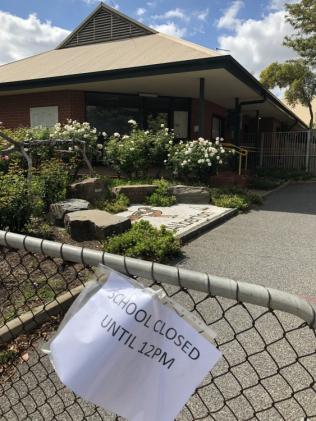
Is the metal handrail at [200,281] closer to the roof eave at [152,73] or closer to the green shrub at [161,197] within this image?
the green shrub at [161,197]

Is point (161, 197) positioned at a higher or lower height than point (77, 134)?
lower

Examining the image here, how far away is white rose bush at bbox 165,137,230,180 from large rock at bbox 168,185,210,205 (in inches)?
34.1

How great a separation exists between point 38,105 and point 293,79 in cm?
1484

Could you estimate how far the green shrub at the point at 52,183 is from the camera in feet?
24.5

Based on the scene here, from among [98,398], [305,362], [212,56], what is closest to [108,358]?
[98,398]

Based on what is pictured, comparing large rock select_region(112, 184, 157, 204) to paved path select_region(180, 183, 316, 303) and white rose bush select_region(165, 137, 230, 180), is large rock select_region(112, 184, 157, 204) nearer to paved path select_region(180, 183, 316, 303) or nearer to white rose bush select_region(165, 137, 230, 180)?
white rose bush select_region(165, 137, 230, 180)

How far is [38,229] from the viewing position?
6102 mm

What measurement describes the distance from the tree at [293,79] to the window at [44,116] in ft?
45.1

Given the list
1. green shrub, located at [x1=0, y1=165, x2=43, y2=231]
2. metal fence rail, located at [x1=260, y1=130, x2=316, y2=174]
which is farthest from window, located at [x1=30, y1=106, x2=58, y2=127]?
metal fence rail, located at [x1=260, y1=130, x2=316, y2=174]

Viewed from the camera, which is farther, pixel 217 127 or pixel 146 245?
pixel 217 127

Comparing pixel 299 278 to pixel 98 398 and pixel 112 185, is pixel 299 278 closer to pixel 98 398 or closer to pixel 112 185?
pixel 98 398

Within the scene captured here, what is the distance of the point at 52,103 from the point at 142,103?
310 centimetres

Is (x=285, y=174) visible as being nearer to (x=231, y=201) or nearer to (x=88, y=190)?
(x=231, y=201)

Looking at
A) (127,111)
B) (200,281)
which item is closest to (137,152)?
(127,111)
